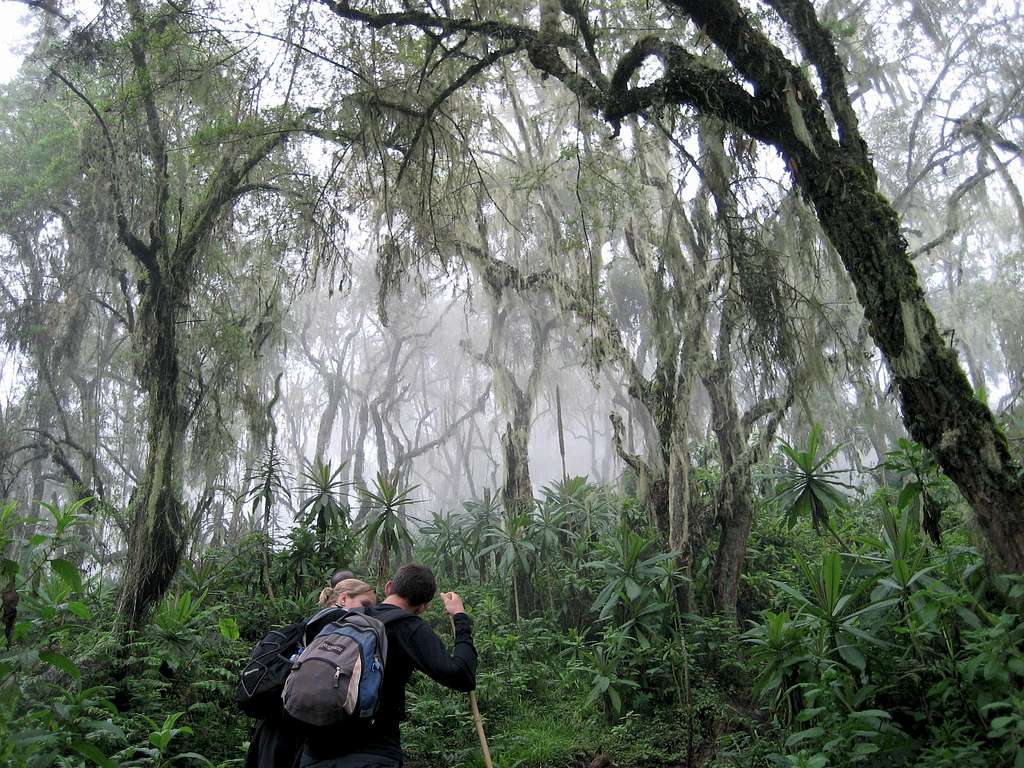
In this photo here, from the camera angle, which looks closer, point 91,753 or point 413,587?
point 91,753

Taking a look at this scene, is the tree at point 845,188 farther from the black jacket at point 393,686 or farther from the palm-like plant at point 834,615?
the black jacket at point 393,686

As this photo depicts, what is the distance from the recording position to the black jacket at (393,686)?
2393 millimetres

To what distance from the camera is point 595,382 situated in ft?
26.3

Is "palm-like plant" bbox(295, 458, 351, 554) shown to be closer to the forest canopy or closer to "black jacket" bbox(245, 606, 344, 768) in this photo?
the forest canopy

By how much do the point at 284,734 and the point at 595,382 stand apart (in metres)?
5.83

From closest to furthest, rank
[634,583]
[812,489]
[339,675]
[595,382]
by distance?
[339,675] → [812,489] → [634,583] → [595,382]

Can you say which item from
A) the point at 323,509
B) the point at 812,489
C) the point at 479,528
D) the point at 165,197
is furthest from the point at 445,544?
the point at 812,489

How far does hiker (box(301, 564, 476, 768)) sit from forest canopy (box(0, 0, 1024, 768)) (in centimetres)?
102

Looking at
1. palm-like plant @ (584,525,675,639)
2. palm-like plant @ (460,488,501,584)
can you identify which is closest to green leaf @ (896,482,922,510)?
palm-like plant @ (584,525,675,639)

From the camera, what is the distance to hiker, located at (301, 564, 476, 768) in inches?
94.2

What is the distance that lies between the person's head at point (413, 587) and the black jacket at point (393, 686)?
0.07 metres

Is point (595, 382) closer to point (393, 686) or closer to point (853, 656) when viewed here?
point (853, 656)

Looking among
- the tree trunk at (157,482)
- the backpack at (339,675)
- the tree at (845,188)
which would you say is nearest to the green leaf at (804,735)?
the tree at (845,188)

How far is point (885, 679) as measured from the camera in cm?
359
